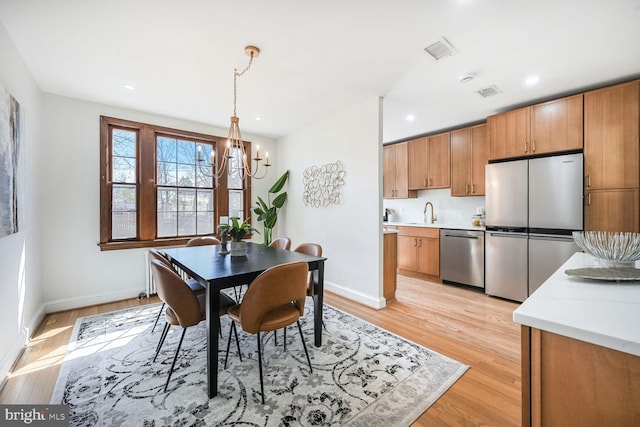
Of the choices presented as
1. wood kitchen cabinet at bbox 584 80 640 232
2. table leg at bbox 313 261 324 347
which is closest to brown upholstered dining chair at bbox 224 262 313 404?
table leg at bbox 313 261 324 347

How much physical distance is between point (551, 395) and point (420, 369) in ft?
4.81

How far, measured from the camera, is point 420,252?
184 inches

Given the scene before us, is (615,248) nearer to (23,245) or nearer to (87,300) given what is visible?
(23,245)

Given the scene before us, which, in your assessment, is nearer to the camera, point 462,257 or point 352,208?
point 352,208

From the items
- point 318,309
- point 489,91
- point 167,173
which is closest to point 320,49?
point 489,91

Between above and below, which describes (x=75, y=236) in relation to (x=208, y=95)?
below

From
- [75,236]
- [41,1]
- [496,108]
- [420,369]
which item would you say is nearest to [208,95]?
[41,1]

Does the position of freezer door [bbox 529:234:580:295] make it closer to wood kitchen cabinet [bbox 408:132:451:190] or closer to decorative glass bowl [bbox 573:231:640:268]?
wood kitchen cabinet [bbox 408:132:451:190]

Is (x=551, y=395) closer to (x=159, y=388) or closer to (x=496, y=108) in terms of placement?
(x=159, y=388)

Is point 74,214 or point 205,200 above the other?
point 205,200

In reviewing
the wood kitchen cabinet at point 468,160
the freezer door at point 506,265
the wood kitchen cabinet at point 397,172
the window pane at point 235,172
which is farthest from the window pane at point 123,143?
the freezer door at point 506,265

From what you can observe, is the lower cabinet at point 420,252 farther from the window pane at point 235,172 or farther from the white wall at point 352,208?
the window pane at point 235,172

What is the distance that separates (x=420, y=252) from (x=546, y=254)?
1763 mm

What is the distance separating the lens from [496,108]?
3.72 m
